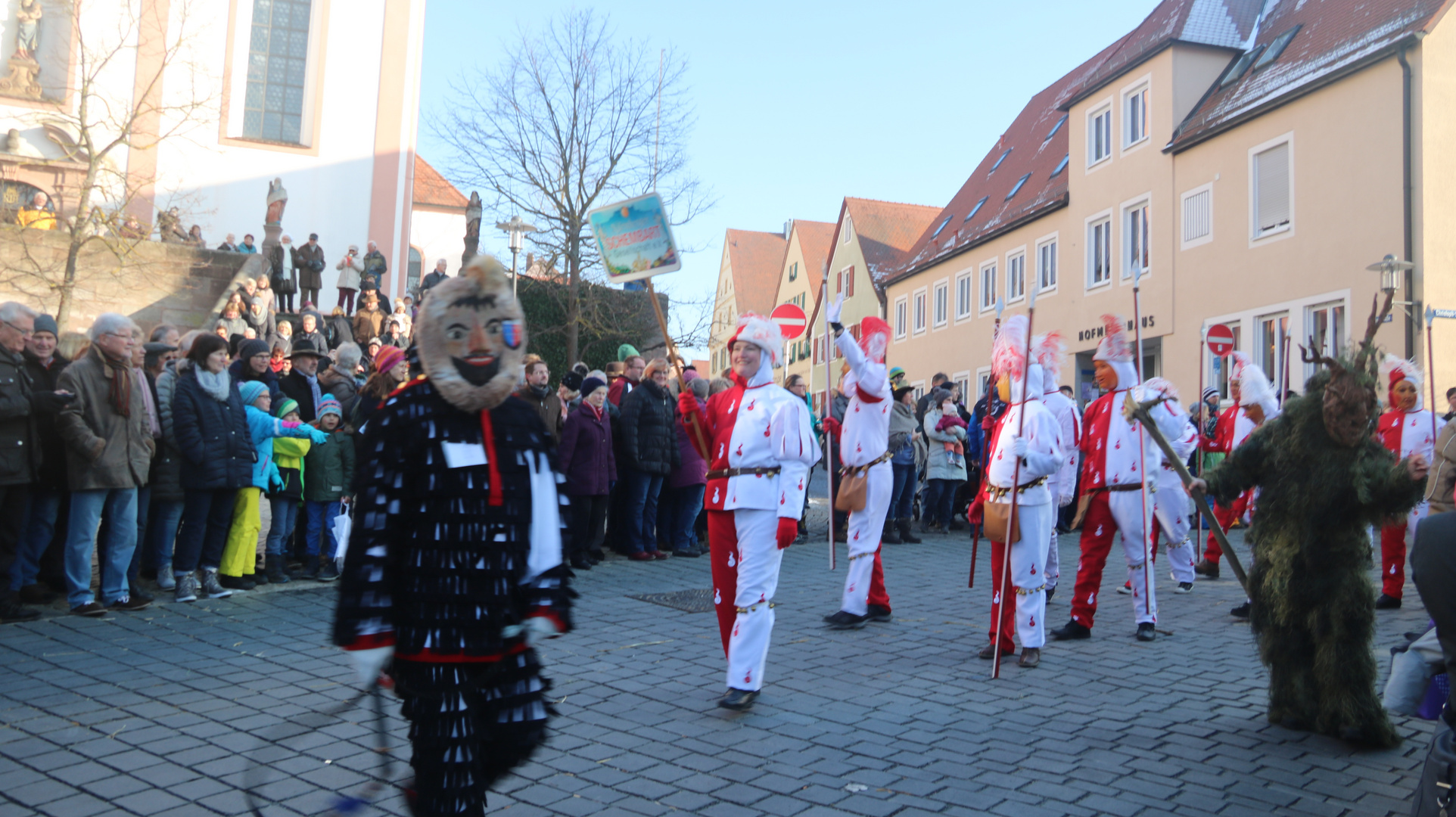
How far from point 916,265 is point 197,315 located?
80.8 feet

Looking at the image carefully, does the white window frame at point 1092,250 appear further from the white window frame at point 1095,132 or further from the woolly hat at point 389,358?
the woolly hat at point 389,358

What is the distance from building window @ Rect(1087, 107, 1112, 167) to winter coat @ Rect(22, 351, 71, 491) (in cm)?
2531

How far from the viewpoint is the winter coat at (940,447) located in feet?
47.5

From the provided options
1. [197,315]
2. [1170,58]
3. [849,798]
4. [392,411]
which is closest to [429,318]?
[392,411]

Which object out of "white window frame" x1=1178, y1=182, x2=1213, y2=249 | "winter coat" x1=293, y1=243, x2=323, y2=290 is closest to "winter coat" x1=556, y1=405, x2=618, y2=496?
"winter coat" x1=293, y1=243, x2=323, y2=290

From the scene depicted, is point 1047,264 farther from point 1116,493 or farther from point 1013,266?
point 1116,493

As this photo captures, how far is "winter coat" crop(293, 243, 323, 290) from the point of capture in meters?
22.7

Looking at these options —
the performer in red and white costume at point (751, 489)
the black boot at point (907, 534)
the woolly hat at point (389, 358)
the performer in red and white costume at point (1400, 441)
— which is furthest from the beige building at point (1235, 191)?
the woolly hat at point (389, 358)

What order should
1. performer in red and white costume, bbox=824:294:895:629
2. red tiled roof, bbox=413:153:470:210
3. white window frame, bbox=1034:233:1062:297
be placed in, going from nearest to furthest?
performer in red and white costume, bbox=824:294:895:629
white window frame, bbox=1034:233:1062:297
red tiled roof, bbox=413:153:470:210

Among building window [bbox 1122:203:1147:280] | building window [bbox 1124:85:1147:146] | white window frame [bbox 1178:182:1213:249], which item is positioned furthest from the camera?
building window [bbox 1124:85:1147:146]

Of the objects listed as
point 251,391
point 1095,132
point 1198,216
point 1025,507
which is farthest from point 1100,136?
point 251,391

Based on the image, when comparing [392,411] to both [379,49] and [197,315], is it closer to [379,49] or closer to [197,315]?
[197,315]

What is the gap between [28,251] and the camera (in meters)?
21.2

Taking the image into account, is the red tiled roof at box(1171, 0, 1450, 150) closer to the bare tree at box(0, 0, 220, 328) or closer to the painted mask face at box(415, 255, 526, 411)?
the painted mask face at box(415, 255, 526, 411)
